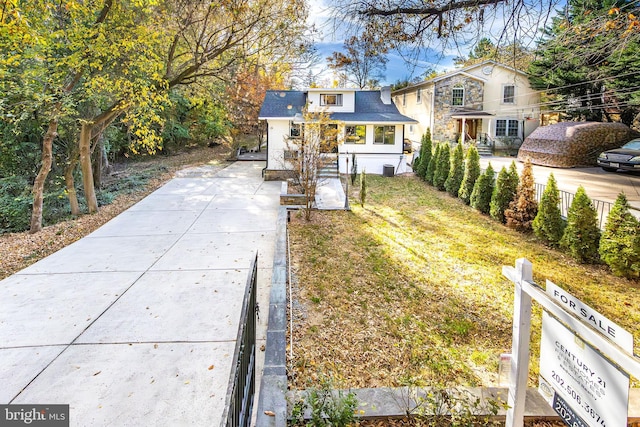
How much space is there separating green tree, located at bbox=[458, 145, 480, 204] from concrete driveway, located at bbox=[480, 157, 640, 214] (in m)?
2.74

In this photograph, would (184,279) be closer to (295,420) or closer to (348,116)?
(295,420)

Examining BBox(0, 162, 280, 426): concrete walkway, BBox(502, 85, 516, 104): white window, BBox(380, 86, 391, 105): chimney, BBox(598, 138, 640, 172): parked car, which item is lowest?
BBox(0, 162, 280, 426): concrete walkway

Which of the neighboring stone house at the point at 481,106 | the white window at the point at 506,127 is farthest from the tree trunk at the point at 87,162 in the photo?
the white window at the point at 506,127

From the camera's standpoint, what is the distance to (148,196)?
45.2 ft

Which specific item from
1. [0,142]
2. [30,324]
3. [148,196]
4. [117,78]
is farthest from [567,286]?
[0,142]

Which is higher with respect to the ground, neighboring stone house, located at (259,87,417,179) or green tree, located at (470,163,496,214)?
neighboring stone house, located at (259,87,417,179)

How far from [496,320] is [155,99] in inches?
365

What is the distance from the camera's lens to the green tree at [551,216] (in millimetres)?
8156

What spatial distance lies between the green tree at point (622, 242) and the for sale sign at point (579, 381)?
5698mm

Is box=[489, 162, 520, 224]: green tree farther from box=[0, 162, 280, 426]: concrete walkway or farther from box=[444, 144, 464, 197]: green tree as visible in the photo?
box=[0, 162, 280, 426]: concrete walkway

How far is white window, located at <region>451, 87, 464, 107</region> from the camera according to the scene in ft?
78.1

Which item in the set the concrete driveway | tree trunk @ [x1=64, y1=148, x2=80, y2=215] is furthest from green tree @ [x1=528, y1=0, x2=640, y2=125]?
tree trunk @ [x1=64, y1=148, x2=80, y2=215]

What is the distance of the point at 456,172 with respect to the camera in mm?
13828

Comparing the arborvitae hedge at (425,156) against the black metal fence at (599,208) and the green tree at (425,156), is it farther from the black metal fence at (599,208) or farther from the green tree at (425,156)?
the black metal fence at (599,208)
